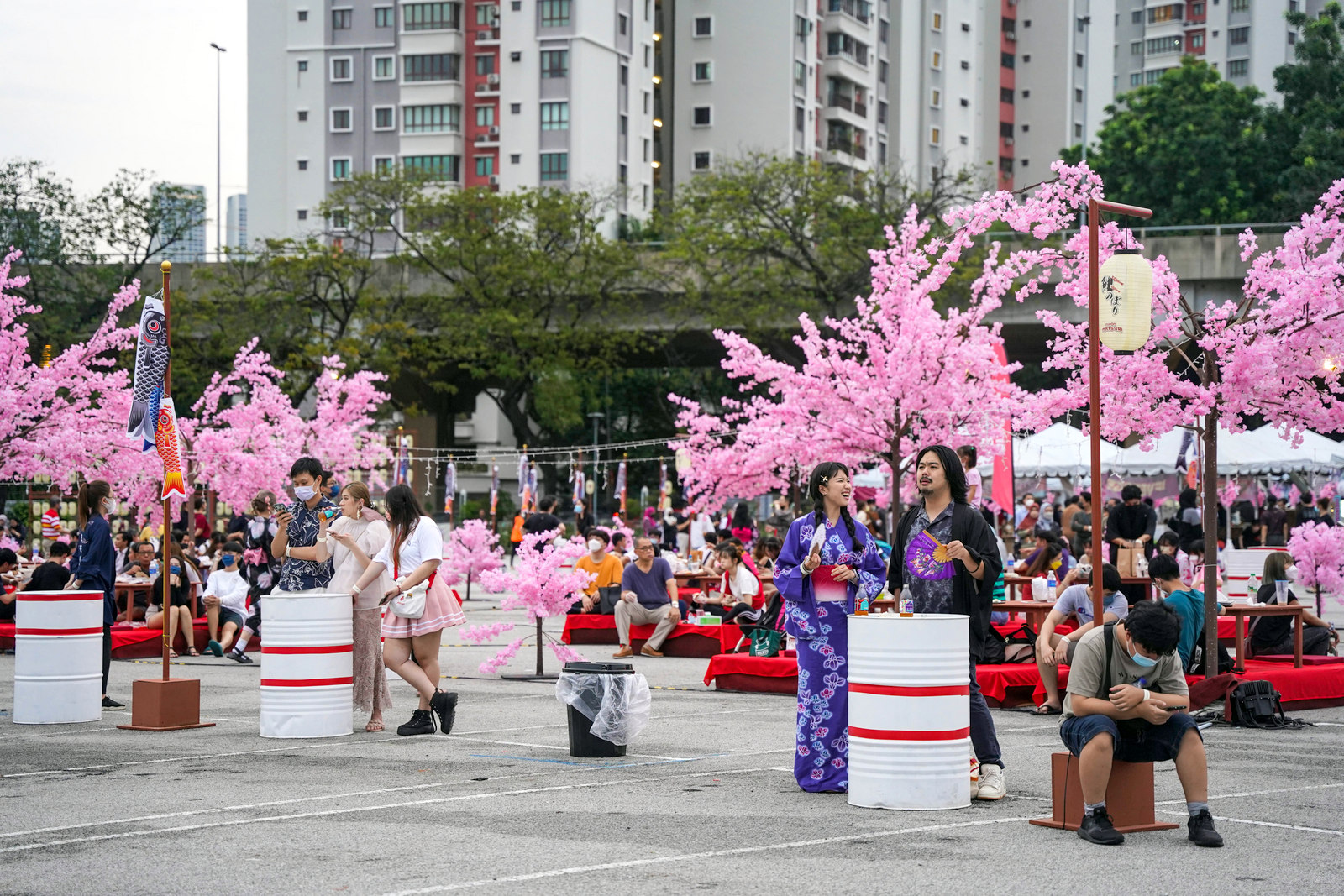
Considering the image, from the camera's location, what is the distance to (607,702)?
1002cm

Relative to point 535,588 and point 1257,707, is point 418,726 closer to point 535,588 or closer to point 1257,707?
point 535,588

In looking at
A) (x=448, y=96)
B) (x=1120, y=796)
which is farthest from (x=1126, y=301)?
(x=448, y=96)

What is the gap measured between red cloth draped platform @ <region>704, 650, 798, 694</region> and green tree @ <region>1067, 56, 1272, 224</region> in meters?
49.7

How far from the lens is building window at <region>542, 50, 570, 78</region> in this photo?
75500mm

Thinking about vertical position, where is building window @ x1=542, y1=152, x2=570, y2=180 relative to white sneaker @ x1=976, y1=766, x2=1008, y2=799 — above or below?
above

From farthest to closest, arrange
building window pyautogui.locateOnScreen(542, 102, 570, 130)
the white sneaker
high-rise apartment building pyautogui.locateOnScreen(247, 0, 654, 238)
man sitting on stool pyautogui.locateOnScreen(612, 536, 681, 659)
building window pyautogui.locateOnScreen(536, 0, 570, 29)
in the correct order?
high-rise apartment building pyautogui.locateOnScreen(247, 0, 654, 238)
building window pyautogui.locateOnScreen(542, 102, 570, 130)
building window pyautogui.locateOnScreen(536, 0, 570, 29)
man sitting on stool pyautogui.locateOnScreen(612, 536, 681, 659)
the white sneaker

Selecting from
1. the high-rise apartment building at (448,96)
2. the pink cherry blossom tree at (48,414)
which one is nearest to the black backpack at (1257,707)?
the pink cherry blossom tree at (48,414)

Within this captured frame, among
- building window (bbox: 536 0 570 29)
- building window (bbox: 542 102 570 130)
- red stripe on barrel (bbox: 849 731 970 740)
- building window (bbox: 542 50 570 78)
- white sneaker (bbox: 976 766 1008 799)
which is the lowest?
white sneaker (bbox: 976 766 1008 799)

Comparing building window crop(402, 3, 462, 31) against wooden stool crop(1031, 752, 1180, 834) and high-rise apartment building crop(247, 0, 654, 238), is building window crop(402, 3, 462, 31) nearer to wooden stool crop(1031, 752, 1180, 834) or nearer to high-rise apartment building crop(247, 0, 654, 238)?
high-rise apartment building crop(247, 0, 654, 238)

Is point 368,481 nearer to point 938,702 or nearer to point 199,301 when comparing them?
point 199,301

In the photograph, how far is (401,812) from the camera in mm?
7969

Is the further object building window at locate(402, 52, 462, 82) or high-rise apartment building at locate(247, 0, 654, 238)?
building window at locate(402, 52, 462, 82)

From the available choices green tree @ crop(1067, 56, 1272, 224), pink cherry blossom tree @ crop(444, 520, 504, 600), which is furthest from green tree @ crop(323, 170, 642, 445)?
pink cherry blossom tree @ crop(444, 520, 504, 600)

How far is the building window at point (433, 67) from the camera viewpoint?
78562 millimetres
